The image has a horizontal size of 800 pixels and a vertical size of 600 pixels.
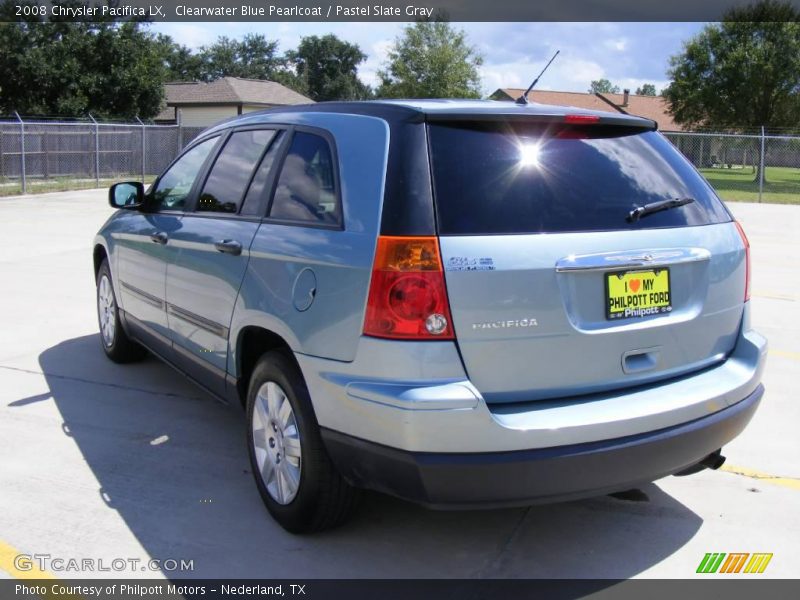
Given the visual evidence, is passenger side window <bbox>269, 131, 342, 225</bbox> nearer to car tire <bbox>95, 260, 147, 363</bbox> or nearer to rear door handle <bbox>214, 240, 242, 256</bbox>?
rear door handle <bbox>214, 240, 242, 256</bbox>

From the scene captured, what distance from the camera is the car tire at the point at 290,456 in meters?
3.23

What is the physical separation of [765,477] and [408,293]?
2483 millimetres

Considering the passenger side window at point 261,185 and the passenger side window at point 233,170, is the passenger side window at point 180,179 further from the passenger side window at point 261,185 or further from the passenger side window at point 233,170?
the passenger side window at point 261,185

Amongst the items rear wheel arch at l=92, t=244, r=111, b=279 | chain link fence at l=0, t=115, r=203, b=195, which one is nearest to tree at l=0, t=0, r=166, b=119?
chain link fence at l=0, t=115, r=203, b=195

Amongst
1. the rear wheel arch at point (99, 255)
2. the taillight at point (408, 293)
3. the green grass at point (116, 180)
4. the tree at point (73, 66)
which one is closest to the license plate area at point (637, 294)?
the taillight at point (408, 293)

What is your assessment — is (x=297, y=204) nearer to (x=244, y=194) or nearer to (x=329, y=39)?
(x=244, y=194)

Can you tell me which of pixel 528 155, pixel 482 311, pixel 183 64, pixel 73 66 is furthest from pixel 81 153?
pixel 183 64

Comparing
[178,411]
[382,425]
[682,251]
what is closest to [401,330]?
[382,425]

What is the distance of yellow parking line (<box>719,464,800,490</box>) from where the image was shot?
160 inches

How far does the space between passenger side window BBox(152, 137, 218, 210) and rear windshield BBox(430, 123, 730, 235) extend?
2100 mm

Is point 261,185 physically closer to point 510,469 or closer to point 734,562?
point 510,469

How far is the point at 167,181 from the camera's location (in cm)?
519

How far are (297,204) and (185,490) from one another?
153cm

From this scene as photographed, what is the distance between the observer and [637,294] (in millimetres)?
3057
